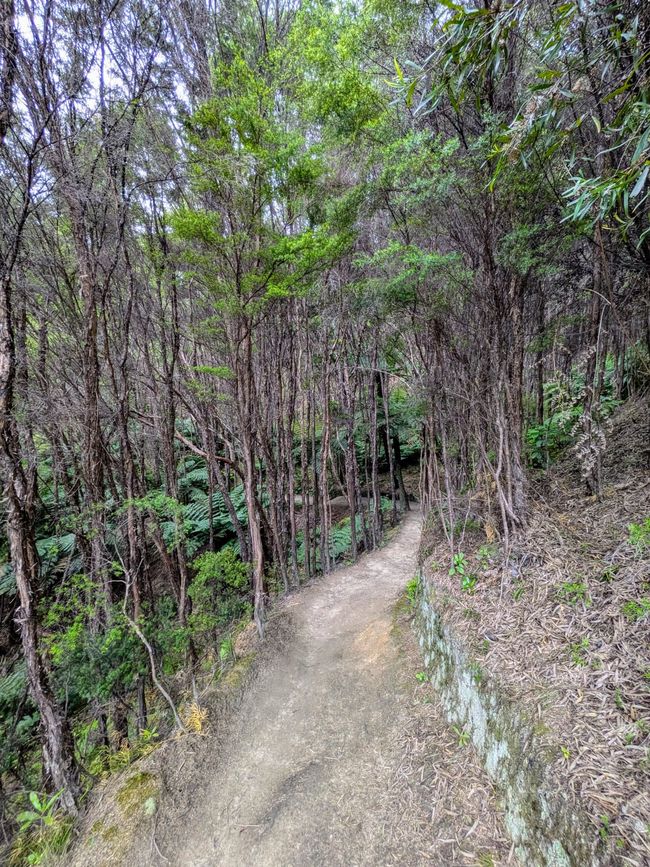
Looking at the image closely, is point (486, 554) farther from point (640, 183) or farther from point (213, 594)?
point (213, 594)

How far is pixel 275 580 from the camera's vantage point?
657cm

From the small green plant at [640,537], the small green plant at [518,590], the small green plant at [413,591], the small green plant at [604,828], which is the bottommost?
the small green plant at [413,591]

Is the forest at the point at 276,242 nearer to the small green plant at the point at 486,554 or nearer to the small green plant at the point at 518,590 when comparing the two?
the small green plant at the point at 486,554

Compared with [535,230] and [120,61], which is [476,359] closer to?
[535,230]

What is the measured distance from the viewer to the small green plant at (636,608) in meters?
1.94

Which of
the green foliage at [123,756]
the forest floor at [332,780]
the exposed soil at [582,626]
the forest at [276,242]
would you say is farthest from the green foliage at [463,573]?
the green foliage at [123,756]

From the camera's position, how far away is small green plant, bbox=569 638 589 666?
1.96m

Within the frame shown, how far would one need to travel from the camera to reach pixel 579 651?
79.5 inches

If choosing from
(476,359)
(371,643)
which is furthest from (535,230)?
(371,643)

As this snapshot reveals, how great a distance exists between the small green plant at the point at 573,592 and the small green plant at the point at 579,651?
0.95 ft

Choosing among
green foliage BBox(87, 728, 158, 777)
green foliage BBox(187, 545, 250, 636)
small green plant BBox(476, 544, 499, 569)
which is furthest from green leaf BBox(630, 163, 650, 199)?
green foliage BBox(87, 728, 158, 777)

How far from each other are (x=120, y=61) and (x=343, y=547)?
26.5 ft

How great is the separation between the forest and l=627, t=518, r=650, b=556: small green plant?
0.04 ft

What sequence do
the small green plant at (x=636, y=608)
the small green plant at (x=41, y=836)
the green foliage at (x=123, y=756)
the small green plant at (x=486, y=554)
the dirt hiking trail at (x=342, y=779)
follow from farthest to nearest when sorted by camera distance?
the green foliage at (x=123, y=756), the small green plant at (x=486, y=554), the small green plant at (x=41, y=836), the dirt hiking trail at (x=342, y=779), the small green plant at (x=636, y=608)
